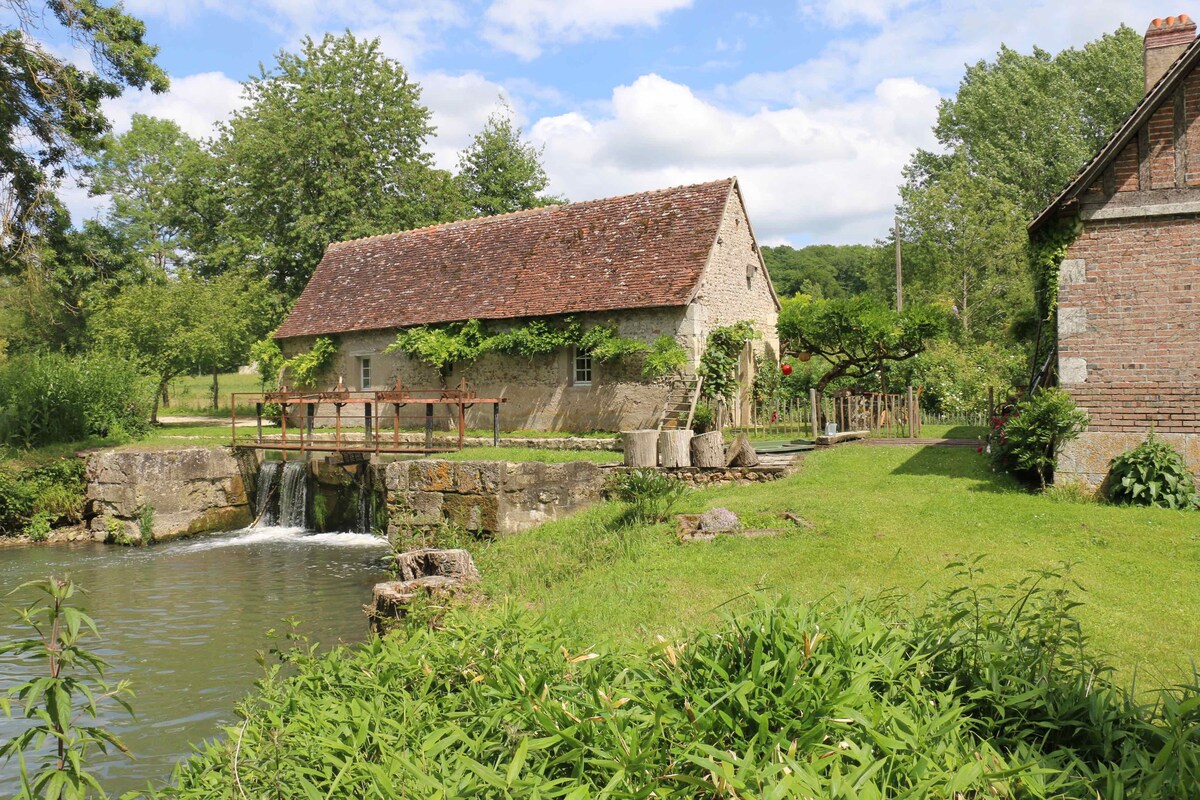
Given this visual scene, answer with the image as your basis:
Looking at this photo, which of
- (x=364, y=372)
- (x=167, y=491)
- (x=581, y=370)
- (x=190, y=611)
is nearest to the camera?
(x=190, y=611)

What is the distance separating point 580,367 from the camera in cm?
2127

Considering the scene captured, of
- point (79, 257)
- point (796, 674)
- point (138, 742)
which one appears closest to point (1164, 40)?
point (796, 674)

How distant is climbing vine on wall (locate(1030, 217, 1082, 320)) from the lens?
11445 mm

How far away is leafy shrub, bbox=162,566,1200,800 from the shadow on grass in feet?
24.6

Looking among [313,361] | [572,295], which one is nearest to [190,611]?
[572,295]

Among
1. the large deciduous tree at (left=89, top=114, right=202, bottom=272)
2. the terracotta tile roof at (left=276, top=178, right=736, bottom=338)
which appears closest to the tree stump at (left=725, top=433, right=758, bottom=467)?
→ the terracotta tile roof at (left=276, top=178, right=736, bottom=338)

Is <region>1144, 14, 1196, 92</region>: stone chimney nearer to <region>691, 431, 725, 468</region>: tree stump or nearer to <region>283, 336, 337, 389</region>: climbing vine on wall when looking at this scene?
<region>691, 431, 725, 468</region>: tree stump

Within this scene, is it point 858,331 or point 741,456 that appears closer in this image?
point 741,456

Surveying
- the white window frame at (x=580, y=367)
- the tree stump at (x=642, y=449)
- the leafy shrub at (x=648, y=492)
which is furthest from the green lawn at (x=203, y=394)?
the leafy shrub at (x=648, y=492)

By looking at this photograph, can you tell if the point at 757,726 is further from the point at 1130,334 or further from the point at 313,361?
the point at 313,361

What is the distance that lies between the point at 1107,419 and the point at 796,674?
9.36m

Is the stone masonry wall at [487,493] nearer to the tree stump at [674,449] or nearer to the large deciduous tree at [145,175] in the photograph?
the tree stump at [674,449]

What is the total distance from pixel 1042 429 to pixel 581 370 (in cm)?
A: 1165

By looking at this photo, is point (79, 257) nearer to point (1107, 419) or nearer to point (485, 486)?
point (485, 486)
